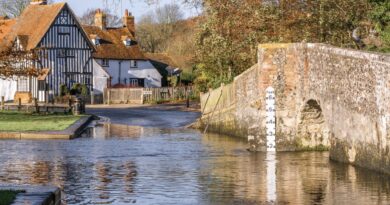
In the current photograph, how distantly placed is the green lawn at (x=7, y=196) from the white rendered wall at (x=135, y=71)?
71913 millimetres

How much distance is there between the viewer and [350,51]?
20.3 meters

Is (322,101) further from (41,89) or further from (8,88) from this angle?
(8,88)

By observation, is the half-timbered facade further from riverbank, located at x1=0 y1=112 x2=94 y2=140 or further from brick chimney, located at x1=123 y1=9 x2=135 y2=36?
riverbank, located at x1=0 y1=112 x2=94 y2=140

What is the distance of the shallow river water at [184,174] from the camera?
1516 centimetres

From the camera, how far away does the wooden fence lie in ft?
246

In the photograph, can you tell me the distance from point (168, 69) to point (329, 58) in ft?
235

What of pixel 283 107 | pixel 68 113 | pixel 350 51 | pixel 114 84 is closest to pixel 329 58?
pixel 350 51

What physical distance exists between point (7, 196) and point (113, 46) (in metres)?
75.5

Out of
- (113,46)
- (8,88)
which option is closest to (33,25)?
(8,88)

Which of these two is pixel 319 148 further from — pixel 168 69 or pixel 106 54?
pixel 168 69

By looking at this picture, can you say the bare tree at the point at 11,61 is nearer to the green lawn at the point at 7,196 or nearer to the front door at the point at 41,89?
the front door at the point at 41,89

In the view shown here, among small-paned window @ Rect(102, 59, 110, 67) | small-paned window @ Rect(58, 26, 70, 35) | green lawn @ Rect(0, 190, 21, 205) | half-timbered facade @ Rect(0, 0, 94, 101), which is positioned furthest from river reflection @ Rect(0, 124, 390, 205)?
small-paned window @ Rect(102, 59, 110, 67)

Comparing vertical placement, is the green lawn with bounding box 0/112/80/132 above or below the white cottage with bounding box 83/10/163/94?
below

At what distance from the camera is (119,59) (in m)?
87.6
